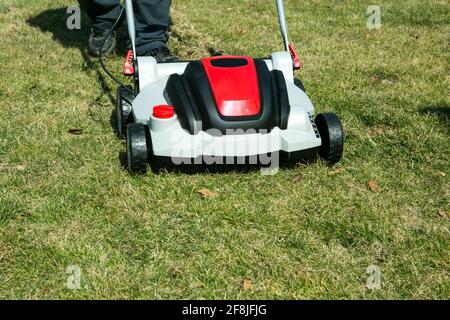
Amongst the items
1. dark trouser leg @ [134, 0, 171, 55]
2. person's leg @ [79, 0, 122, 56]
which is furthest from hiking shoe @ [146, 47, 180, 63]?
person's leg @ [79, 0, 122, 56]

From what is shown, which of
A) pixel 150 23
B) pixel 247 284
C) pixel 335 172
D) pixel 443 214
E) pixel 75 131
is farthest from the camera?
pixel 150 23

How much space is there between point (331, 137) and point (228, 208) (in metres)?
0.56

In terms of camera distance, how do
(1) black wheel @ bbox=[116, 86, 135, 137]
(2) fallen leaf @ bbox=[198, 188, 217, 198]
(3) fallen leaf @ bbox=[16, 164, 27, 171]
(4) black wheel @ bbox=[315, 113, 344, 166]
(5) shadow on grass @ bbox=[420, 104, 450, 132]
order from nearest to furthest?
1. (2) fallen leaf @ bbox=[198, 188, 217, 198]
2. (4) black wheel @ bbox=[315, 113, 344, 166]
3. (3) fallen leaf @ bbox=[16, 164, 27, 171]
4. (1) black wheel @ bbox=[116, 86, 135, 137]
5. (5) shadow on grass @ bbox=[420, 104, 450, 132]

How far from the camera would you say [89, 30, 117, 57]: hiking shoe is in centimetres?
406

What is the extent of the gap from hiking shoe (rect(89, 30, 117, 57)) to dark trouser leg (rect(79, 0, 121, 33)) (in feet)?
0.12

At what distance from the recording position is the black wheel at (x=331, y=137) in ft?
7.84

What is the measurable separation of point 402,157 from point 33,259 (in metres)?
1.73

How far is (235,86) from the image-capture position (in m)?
2.30

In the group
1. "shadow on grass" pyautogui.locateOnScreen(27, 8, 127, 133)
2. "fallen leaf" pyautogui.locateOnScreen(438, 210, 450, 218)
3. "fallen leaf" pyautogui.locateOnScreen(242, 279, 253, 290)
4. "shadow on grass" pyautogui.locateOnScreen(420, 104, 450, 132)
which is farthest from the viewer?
"shadow on grass" pyautogui.locateOnScreen(27, 8, 127, 133)

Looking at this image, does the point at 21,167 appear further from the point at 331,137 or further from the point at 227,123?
the point at 331,137

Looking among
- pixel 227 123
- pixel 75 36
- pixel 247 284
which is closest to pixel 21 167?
pixel 227 123

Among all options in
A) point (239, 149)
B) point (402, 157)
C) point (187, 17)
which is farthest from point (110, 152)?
point (187, 17)

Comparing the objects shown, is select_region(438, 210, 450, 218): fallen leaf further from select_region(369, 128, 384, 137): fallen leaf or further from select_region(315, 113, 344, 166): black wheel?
select_region(369, 128, 384, 137): fallen leaf
